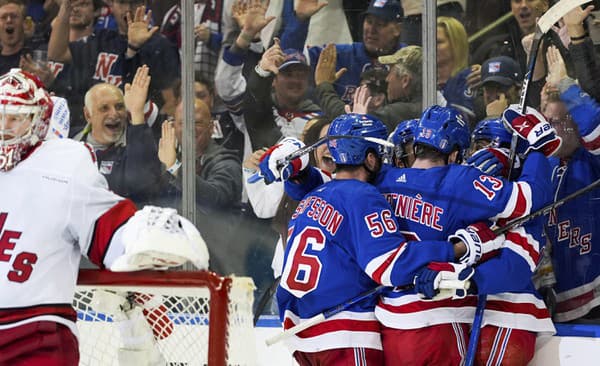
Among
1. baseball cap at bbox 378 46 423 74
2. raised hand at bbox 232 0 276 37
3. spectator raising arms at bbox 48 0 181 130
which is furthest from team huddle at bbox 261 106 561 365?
spectator raising arms at bbox 48 0 181 130

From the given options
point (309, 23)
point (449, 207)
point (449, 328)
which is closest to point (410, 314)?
point (449, 328)

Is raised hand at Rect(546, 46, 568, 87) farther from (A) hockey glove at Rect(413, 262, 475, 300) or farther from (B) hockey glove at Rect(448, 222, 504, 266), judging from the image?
(A) hockey glove at Rect(413, 262, 475, 300)

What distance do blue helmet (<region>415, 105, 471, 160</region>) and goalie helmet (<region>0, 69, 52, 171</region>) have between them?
121 centimetres

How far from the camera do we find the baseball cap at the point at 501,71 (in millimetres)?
3945

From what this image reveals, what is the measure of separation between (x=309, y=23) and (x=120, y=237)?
213 centimetres

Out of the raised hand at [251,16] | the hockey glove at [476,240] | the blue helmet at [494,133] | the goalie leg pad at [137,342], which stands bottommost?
the goalie leg pad at [137,342]

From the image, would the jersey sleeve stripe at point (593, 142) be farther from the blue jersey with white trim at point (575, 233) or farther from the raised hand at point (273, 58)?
the raised hand at point (273, 58)

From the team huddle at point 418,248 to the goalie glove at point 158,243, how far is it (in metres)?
0.87

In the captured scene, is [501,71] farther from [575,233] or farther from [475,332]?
[475,332]

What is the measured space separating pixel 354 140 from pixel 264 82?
126cm

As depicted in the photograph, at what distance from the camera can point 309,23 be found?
4398mm

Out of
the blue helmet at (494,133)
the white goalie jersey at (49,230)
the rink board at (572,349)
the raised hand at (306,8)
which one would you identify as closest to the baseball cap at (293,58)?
the raised hand at (306,8)

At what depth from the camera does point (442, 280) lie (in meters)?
3.05

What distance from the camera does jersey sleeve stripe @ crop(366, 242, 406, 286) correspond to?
3105 mm
